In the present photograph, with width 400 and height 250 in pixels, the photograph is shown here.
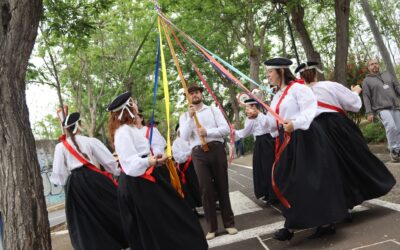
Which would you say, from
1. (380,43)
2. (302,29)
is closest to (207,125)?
(380,43)

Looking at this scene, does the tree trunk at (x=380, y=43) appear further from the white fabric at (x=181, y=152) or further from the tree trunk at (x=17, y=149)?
the tree trunk at (x=17, y=149)

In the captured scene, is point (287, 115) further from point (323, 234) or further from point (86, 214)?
point (86, 214)

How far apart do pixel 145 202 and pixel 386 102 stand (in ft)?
18.2

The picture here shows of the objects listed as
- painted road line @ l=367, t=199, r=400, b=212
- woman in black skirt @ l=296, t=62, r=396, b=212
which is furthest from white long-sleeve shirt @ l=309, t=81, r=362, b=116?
painted road line @ l=367, t=199, r=400, b=212

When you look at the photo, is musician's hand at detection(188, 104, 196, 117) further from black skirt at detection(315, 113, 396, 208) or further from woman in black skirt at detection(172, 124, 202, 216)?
woman in black skirt at detection(172, 124, 202, 216)

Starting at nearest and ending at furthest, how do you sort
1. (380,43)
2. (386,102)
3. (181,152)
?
(386,102), (181,152), (380,43)

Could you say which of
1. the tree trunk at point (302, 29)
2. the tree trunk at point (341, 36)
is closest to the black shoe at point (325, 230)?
the tree trunk at point (341, 36)

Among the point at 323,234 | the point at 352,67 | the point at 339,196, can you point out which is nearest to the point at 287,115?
the point at 339,196

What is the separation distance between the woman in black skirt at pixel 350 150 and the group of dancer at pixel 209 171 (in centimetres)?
1

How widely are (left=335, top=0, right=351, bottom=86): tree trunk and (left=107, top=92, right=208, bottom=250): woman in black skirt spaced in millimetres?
6802

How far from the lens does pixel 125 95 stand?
4340 mm

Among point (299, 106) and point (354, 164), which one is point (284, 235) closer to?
point (354, 164)

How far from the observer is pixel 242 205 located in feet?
24.7

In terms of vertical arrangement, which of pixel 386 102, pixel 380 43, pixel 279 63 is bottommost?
pixel 386 102
